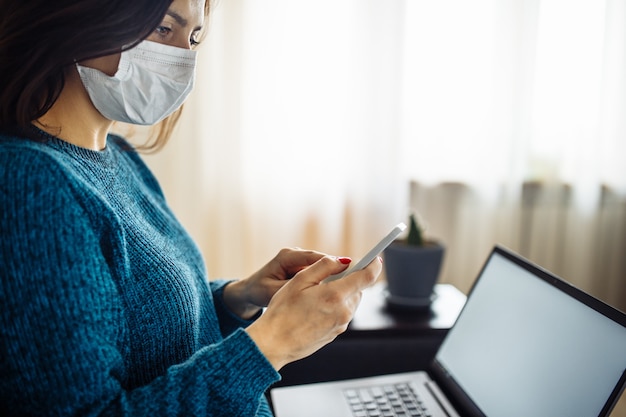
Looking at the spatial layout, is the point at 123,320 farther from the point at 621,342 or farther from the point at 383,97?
the point at 383,97

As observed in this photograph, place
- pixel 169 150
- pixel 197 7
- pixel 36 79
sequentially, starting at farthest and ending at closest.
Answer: pixel 169 150, pixel 197 7, pixel 36 79

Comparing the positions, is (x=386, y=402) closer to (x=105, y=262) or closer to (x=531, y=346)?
(x=531, y=346)

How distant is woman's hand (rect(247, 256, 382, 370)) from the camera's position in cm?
67

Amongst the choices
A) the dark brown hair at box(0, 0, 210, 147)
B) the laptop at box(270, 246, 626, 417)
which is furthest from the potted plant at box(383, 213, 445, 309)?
the dark brown hair at box(0, 0, 210, 147)

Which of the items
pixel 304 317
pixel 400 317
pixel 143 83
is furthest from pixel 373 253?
pixel 400 317

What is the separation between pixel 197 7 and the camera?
0.82m

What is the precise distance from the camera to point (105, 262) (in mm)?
623

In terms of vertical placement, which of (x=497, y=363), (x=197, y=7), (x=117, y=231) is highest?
(x=197, y=7)

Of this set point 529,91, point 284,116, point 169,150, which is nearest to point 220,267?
point 169,150

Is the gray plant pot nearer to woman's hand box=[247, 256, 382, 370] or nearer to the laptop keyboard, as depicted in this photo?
the laptop keyboard

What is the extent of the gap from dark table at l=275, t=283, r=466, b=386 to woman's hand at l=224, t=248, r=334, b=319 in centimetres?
18

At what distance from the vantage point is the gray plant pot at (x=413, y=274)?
1.27m

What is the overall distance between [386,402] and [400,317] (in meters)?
0.32

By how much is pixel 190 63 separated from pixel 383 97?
1.43 metres
